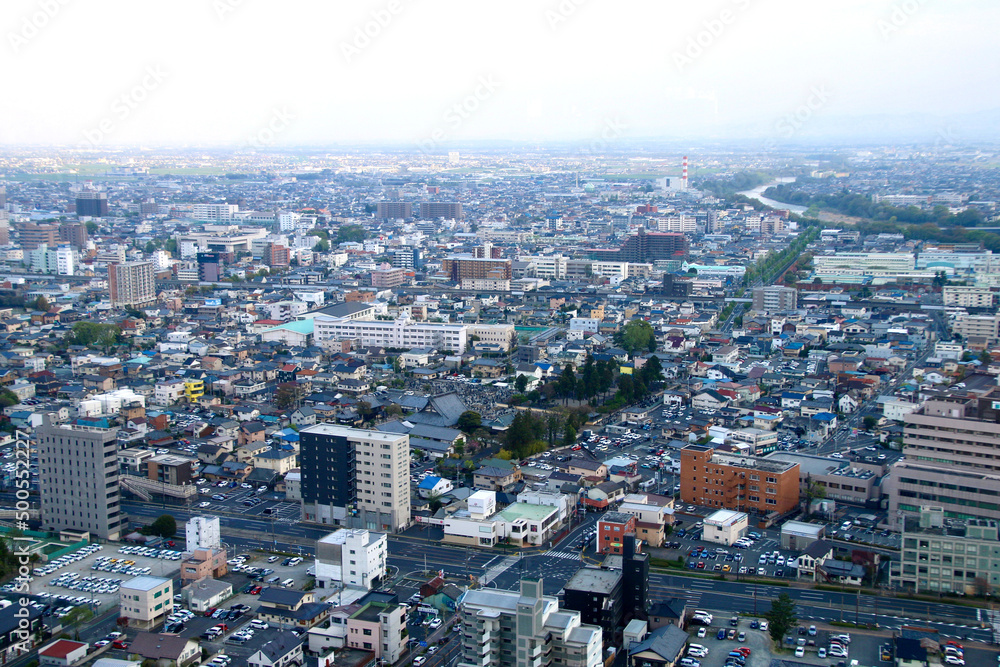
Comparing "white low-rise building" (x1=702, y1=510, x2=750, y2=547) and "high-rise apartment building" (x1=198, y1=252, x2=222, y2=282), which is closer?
"white low-rise building" (x1=702, y1=510, x2=750, y2=547)

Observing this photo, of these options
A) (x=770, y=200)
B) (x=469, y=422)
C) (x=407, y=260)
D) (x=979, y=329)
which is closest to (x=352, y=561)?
(x=469, y=422)

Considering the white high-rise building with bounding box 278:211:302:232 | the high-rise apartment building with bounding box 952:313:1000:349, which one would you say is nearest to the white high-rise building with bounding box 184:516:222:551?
the high-rise apartment building with bounding box 952:313:1000:349

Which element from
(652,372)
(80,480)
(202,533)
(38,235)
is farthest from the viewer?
(38,235)

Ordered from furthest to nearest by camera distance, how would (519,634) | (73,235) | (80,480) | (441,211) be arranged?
(441,211), (73,235), (80,480), (519,634)

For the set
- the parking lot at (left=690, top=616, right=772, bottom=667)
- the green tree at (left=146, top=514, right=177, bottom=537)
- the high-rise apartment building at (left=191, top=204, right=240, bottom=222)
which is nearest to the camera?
the parking lot at (left=690, top=616, right=772, bottom=667)

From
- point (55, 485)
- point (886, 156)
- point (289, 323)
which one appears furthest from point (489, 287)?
point (886, 156)

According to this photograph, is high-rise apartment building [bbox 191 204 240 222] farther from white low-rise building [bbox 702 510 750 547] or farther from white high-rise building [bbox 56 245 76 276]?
white low-rise building [bbox 702 510 750 547]

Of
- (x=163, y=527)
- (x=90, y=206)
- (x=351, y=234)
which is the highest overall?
(x=90, y=206)

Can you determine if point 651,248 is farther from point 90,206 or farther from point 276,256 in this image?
point 90,206
